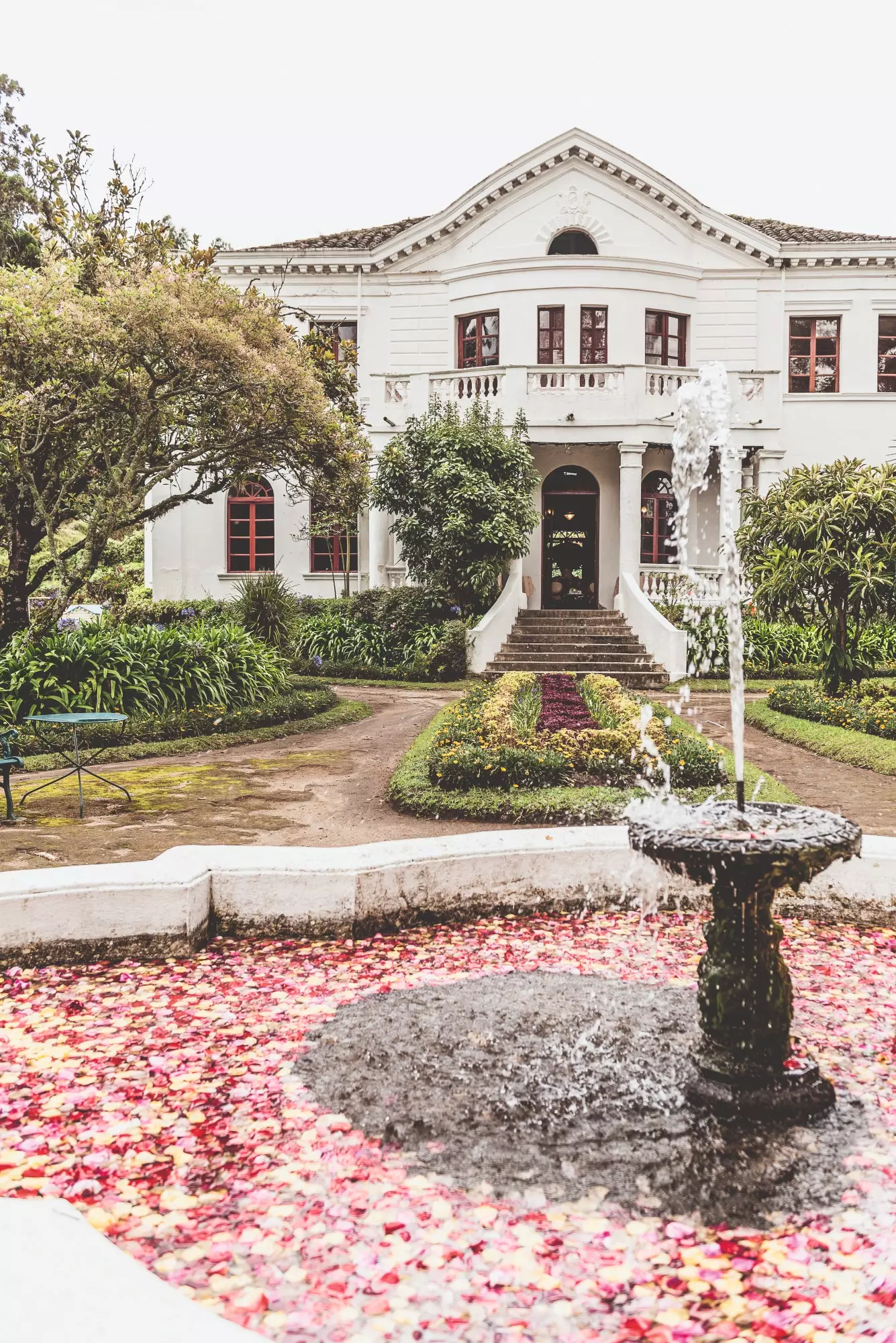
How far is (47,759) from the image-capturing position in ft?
35.0

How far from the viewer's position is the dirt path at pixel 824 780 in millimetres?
8395

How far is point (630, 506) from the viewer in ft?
71.2

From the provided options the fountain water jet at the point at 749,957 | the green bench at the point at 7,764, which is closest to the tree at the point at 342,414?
the green bench at the point at 7,764

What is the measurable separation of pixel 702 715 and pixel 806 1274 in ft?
39.3

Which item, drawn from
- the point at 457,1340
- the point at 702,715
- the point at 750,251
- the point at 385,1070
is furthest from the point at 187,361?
the point at 750,251

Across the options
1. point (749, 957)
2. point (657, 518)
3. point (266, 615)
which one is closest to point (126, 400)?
point (266, 615)

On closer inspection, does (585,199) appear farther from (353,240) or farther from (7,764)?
(7,764)

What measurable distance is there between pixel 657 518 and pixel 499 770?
16.8 meters

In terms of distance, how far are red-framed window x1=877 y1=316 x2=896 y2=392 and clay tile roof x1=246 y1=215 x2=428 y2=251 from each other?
11.3 meters

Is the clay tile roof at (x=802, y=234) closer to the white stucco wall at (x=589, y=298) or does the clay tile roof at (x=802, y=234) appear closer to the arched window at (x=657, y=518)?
the white stucco wall at (x=589, y=298)

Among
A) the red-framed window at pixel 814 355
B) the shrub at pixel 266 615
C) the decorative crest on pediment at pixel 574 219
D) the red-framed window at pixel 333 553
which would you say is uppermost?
the decorative crest on pediment at pixel 574 219

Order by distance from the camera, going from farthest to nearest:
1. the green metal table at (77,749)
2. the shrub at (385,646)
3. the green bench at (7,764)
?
the shrub at (385,646) → the green metal table at (77,749) → the green bench at (7,764)

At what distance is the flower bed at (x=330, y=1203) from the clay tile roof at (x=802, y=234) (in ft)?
78.2

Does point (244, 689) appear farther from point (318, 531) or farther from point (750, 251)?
point (750, 251)
